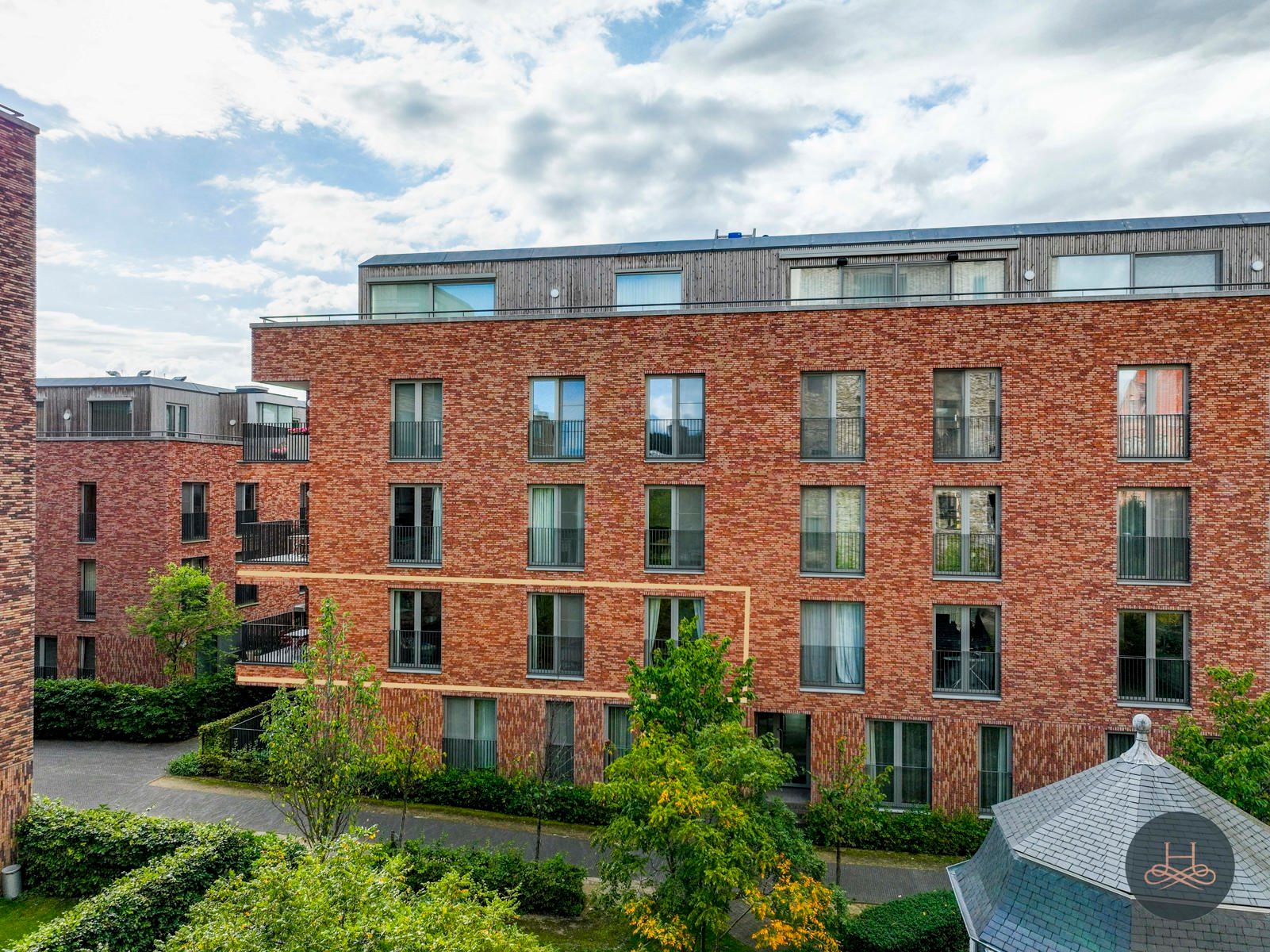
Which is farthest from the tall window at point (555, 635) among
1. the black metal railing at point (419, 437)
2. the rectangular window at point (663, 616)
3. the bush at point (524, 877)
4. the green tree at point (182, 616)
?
the green tree at point (182, 616)

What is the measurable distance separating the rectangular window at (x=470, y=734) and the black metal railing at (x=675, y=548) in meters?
5.17

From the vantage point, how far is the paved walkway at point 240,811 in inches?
515

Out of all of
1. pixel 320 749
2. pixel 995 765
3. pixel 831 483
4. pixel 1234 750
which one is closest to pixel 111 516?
pixel 320 749

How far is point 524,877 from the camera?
37.9 feet

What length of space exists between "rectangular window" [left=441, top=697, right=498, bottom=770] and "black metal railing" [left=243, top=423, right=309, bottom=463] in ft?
23.1

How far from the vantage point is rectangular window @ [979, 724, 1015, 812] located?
14.4m

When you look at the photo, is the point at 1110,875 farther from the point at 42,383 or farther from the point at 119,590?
the point at 42,383

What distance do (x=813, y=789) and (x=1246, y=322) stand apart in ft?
43.0

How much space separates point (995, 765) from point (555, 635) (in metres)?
9.98

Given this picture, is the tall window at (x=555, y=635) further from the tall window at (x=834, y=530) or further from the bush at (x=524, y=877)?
the tall window at (x=834, y=530)

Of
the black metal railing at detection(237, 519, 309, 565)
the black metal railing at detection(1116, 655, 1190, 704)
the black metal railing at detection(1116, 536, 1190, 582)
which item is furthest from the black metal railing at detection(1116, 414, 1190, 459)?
the black metal railing at detection(237, 519, 309, 565)

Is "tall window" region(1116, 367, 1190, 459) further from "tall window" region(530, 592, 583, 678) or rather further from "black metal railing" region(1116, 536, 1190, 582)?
"tall window" region(530, 592, 583, 678)

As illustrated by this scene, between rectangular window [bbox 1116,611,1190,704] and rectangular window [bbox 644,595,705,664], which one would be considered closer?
rectangular window [bbox 1116,611,1190,704]

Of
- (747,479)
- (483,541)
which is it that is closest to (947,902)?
(747,479)
